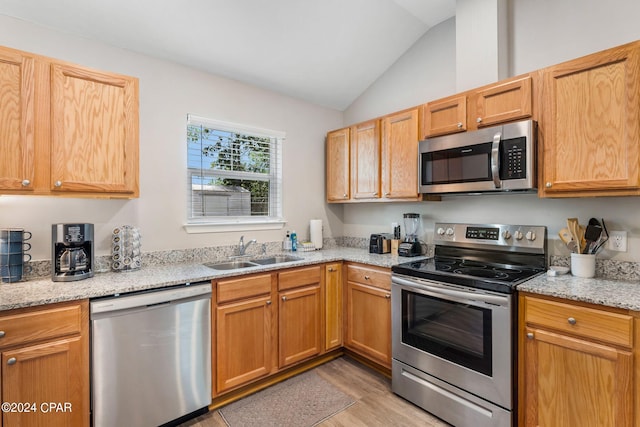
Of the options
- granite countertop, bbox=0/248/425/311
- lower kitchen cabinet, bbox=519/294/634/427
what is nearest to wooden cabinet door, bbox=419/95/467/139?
granite countertop, bbox=0/248/425/311

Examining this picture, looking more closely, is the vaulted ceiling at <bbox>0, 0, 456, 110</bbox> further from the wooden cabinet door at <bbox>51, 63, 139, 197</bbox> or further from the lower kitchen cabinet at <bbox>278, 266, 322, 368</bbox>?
the lower kitchen cabinet at <bbox>278, 266, 322, 368</bbox>

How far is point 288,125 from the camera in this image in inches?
132

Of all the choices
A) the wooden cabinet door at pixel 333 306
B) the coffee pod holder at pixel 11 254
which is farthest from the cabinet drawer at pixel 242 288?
the coffee pod holder at pixel 11 254

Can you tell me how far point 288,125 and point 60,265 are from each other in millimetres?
2268

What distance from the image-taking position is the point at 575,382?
5.33 ft

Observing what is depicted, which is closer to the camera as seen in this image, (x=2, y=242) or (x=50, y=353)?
(x=50, y=353)

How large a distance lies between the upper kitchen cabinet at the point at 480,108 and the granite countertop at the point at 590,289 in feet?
3.48

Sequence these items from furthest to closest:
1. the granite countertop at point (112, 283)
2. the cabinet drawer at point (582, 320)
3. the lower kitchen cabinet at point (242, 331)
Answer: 1. the lower kitchen cabinet at point (242, 331)
2. the granite countertop at point (112, 283)
3. the cabinet drawer at point (582, 320)

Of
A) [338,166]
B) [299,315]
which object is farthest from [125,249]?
[338,166]

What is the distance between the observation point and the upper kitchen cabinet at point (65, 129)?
1.75 m

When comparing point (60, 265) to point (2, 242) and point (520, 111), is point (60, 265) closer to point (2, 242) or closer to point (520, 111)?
point (2, 242)

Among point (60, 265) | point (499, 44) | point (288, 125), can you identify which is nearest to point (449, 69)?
point (499, 44)

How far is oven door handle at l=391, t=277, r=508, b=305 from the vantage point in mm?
1842

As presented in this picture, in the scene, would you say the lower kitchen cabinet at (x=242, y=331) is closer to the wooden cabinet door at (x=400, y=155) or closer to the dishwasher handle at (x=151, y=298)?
the dishwasher handle at (x=151, y=298)
